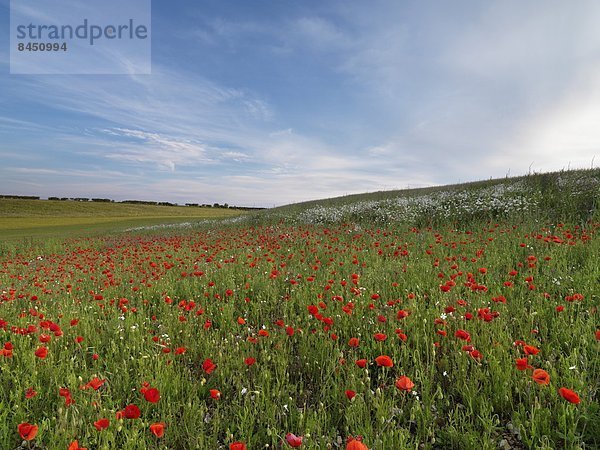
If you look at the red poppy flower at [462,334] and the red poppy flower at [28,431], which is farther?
the red poppy flower at [462,334]

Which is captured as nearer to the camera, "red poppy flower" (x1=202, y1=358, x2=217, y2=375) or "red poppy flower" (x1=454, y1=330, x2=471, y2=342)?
"red poppy flower" (x1=202, y1=358, x2=217, y2=375)

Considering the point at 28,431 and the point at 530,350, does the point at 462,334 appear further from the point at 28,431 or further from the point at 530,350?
the point at 28,431

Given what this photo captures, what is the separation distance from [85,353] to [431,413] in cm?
378

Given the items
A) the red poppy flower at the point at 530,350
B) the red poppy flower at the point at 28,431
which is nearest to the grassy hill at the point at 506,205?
the red poppy flower at the point at 530,350

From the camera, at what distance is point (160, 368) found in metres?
3.22

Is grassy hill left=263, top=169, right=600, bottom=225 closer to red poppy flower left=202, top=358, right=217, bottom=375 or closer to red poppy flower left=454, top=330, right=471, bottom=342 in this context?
red poppy flower left=454, top=330, right=471, bottom=342

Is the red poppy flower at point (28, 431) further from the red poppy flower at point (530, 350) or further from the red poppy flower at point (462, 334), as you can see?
the red poppy flower at point (530, 350)

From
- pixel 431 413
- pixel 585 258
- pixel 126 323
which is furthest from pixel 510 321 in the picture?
pixel 126 323

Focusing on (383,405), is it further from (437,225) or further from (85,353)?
(437,225)

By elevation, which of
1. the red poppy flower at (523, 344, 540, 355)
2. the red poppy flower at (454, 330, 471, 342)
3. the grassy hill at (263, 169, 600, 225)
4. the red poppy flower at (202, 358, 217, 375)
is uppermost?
the grassy hill at (263, 169, 600, 225)

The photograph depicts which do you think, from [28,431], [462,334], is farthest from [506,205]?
[28,431]

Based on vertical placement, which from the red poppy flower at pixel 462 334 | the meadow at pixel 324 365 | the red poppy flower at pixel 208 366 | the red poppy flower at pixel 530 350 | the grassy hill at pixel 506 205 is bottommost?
the meadow at pixel 324 365

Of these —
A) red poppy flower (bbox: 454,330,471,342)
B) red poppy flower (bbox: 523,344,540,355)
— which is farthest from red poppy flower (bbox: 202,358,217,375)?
red poppy flower (bbox: 523,344,540,355)

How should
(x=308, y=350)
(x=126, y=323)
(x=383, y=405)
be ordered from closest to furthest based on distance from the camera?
(x=383, y=405) < (x=308, y=350) < (x=126, y=323)
